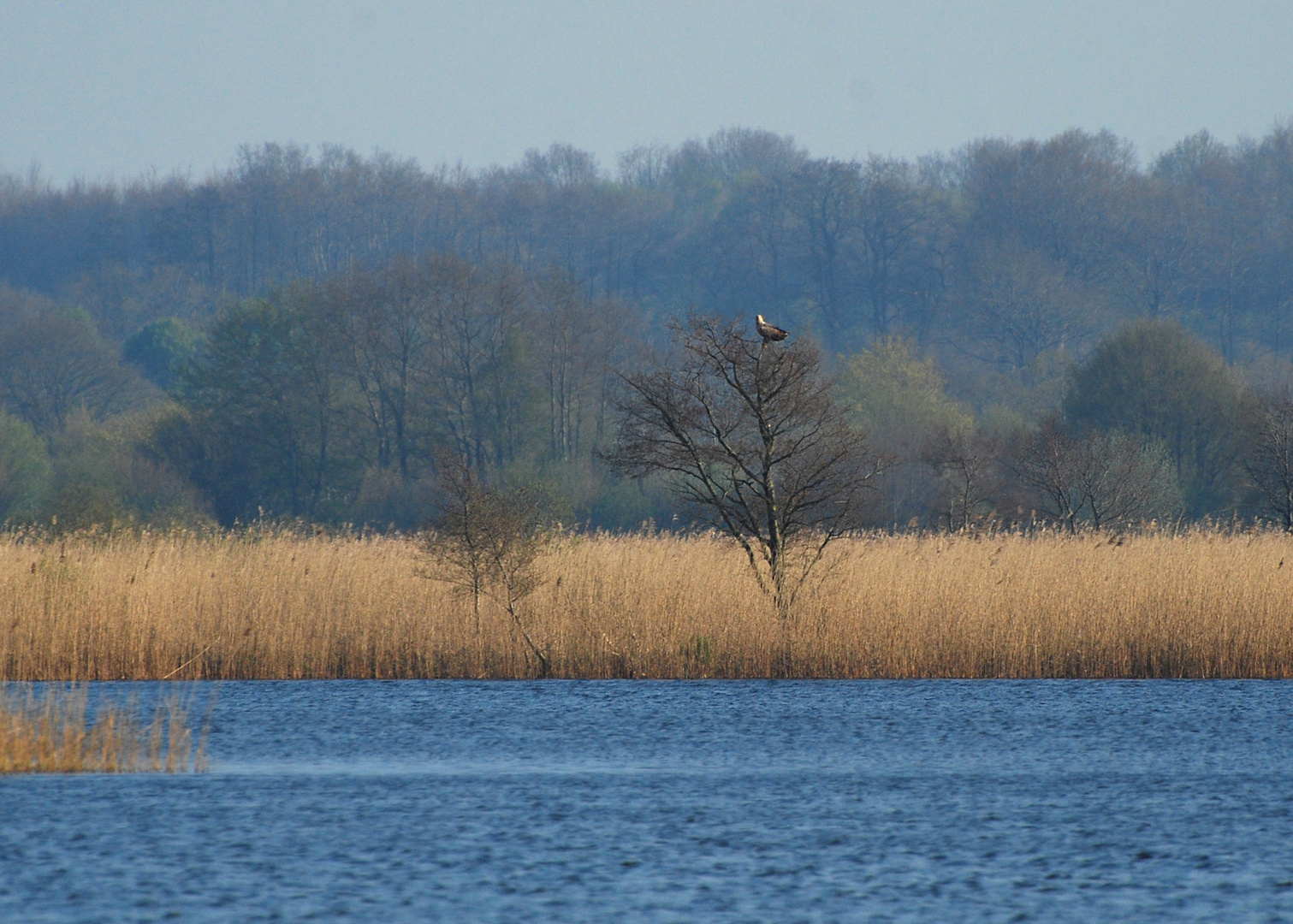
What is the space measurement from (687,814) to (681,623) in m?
5.86

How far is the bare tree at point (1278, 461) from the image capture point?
23.7 m

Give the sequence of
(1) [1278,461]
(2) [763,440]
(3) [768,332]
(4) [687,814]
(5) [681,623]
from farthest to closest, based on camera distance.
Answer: (1) [1278,461] < (2) [763,440] < (5) [681,623] < (3) [768,332] < (4) [687,814]

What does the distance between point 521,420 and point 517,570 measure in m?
26.7

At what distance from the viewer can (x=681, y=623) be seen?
15.4m

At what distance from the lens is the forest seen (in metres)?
32.9

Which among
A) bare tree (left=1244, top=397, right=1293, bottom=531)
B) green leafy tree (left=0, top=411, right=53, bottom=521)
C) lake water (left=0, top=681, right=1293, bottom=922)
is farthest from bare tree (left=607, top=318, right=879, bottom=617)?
green leafy tree (left=0, top=411, right=53, bottom=521)

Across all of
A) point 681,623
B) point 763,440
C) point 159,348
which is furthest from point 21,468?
point 681,623

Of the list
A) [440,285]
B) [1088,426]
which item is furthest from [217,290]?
[1088,426]

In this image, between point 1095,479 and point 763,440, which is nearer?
point 763,440

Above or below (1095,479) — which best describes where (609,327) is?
above

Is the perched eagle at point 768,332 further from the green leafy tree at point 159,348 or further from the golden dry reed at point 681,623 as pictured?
the green leafy tree at point 159,348

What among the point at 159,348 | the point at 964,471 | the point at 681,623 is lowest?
the point at 681,623

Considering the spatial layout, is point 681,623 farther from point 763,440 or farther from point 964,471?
point 964,471

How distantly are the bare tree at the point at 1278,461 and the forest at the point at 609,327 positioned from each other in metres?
0.09
